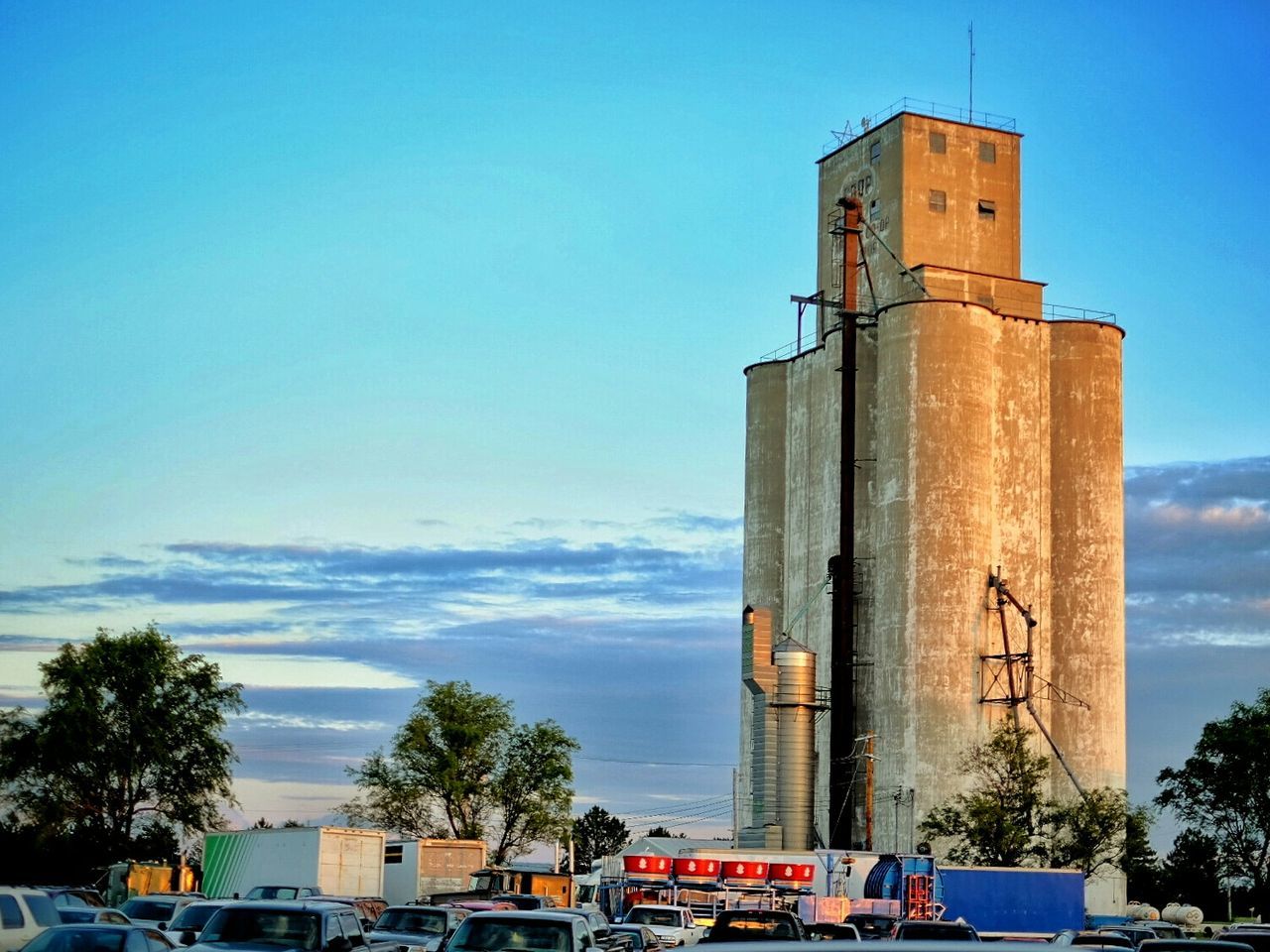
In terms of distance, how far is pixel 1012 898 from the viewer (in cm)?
6091

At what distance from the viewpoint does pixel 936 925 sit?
121 ft

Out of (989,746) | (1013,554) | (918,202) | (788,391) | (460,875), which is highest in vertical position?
(918,202)

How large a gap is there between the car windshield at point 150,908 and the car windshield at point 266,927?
698 inches

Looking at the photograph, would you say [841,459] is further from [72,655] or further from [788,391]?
[72,655]

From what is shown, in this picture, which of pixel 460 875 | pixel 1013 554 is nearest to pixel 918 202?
pixel 1013 554

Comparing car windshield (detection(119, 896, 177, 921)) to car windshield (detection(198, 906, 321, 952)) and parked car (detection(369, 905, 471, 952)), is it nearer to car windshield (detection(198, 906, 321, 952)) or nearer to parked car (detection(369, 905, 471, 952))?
parked car (detection(369, 905, 471, 952))

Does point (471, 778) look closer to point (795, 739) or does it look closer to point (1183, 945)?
point (795, 739)

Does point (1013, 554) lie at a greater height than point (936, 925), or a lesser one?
greater

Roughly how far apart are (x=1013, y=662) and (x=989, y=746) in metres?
4.35

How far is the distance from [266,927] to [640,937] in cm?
1052

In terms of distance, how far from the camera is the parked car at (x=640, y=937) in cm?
3127

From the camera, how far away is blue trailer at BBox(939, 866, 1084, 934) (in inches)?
2362

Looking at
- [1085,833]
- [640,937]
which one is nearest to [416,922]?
[640,937]

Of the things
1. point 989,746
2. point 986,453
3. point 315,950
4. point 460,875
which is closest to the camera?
point 315,950
